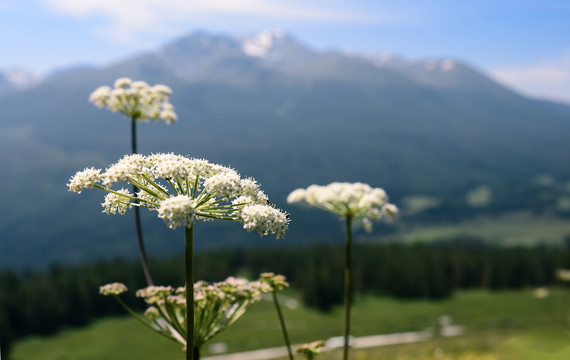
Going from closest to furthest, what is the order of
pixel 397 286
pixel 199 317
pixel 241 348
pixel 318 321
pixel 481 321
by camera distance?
pixel 199 317 → pixel 241 348 → pixel 481 321 → pixel 318 321 → pixel 397 286

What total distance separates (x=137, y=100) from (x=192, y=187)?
7.33m

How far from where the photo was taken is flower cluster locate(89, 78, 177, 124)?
1352 cm

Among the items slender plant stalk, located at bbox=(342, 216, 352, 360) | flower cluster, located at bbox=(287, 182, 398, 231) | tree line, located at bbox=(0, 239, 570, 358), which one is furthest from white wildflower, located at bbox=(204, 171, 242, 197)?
tree line, located at bbox=(0, 239, 570, 358)

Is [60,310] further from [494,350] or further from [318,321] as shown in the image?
[494,350]

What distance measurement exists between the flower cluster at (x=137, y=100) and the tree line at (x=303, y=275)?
291ft

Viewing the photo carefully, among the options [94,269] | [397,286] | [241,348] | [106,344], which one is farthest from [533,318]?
[94,269]

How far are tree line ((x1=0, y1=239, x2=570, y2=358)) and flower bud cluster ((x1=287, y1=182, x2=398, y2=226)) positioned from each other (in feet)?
307

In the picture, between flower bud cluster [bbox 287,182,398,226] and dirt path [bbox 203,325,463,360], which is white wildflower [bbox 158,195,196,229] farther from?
dirt path [bbox 203,325,463,360]

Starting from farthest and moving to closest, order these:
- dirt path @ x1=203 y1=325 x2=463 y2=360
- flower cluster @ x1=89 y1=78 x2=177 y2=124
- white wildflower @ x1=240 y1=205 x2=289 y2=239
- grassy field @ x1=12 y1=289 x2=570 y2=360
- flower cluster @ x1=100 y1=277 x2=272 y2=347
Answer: grassy field @ x1=12 y1=289 x2=570 y2=360 < dirt path @ x1=203 y1=325 x2=463 y2=360 < flower cluster @ x1=89 y1=78 x2=177 y2=124 < flower cluster @ x1=100 y1=277 x2=272 y2=347 < white wildflower @ x1=240 y1=205 x2=289 y2=239

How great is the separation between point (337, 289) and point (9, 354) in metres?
68.8

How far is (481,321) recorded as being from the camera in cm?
9925

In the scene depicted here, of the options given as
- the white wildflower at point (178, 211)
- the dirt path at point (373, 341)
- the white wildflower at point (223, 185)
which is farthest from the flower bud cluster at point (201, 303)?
the dirt path at point (373, 341)

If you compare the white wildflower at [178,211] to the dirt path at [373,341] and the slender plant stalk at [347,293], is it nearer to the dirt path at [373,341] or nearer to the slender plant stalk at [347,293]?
the slender plant stalk at [347,293]

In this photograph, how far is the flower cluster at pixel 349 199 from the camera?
9.54 metres
